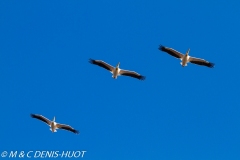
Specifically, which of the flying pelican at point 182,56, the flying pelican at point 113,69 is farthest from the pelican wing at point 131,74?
the flying pelican at point 182,56

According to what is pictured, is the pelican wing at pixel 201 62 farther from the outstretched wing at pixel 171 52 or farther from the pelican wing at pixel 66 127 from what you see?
the pelican wing at pixel 66 127

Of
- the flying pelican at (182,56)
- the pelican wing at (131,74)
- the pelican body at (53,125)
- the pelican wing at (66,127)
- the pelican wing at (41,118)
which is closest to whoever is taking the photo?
the flying pelican at (182,56)

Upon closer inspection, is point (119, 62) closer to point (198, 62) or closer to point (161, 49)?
point (161, 49)

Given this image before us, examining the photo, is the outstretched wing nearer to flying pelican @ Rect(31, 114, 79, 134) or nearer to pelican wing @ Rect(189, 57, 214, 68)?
pelican wing @ Rect(189, 57, 214, 68)

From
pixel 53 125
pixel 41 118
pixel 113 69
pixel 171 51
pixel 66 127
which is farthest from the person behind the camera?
pixel 41 118

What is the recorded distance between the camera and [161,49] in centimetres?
4319

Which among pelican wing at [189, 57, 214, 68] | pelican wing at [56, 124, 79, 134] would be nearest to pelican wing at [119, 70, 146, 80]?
pelican wing at [189, 57, 214, 68]

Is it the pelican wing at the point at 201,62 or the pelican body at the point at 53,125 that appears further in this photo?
the pelican body at the point at 53,125

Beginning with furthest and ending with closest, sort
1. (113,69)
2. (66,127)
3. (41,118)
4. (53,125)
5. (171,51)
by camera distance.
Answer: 1. (41,118)
2. (66,127)
3. (53,125)
4. (113,69)
5. (171,51)

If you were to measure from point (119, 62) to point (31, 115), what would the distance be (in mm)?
11979

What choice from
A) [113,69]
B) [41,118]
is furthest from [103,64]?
[41,118]

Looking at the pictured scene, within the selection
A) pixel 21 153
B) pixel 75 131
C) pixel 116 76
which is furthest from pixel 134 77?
pixel 21 153

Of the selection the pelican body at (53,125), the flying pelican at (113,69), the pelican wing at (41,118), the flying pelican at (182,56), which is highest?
the flying pelican at (182,56)

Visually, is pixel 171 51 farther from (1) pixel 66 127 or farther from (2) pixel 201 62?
(1) pixel 66 127
